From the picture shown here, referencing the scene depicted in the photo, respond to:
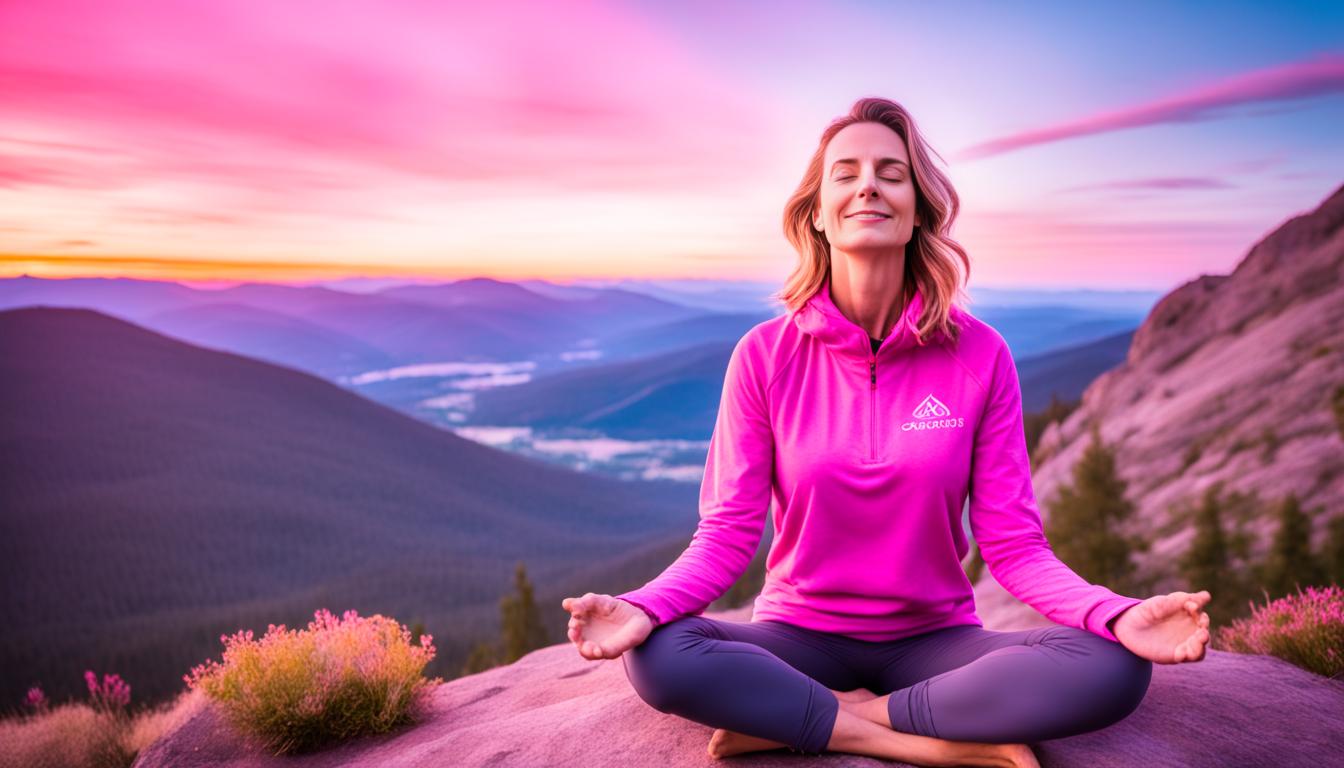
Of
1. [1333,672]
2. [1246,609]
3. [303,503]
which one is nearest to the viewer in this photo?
[1333,672]

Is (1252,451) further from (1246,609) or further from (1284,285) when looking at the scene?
(1284,285)

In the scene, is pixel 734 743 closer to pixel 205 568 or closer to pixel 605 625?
pixel 605 625

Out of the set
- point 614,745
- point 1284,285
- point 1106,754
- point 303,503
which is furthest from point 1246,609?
point 303,503

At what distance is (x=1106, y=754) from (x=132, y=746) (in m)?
7.62

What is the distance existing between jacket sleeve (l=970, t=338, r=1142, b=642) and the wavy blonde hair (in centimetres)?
46

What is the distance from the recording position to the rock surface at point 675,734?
4.30 m

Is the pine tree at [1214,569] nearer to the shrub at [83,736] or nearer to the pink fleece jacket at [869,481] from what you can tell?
the pink fleece jacket at [869,481]

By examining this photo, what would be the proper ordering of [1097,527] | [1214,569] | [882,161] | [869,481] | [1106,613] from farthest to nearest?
[1097,527] → [1214,569] → [882,161] → [869,481] → [1106,613]

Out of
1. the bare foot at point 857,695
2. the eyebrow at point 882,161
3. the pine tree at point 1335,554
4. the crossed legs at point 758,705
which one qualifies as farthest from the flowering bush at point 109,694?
the pine tree at point 1335,554

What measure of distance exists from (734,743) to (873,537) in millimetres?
1298

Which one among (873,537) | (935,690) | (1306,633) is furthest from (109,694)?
(1306,633)

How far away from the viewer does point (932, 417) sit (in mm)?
4543

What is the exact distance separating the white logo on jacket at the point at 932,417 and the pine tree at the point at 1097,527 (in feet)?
74.9

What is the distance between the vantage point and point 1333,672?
583 cm
